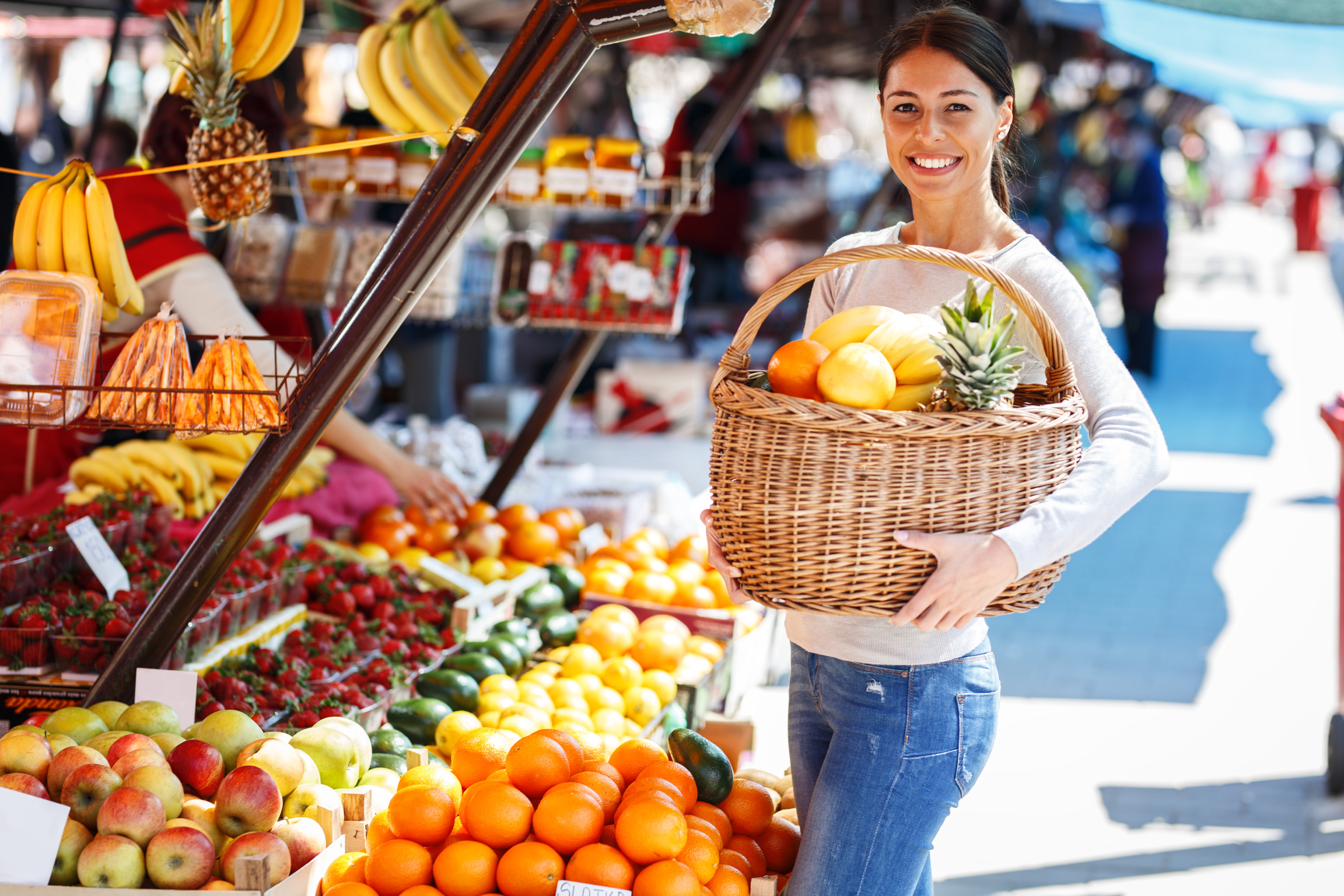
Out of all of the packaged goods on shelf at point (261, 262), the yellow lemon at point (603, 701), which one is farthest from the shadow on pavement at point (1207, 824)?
the packaged goods on shelf at point (261, 262)

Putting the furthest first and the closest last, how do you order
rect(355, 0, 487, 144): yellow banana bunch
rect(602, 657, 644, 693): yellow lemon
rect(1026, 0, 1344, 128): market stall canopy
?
rect(1026, 0, 1344, 128): market stall canopy
rect(355, 0, 487, 144): yellow banana bunch
rect(602, 657, 644, 693): yellow lemon

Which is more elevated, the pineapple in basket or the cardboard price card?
the cardboard price card

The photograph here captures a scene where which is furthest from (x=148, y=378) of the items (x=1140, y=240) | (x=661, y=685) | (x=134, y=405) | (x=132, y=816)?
(x=1140, y=240)

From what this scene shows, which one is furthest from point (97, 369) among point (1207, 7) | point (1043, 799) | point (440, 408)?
point (440, 408)

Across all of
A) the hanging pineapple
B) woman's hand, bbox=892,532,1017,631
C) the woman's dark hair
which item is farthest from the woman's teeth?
the hanging pineapple

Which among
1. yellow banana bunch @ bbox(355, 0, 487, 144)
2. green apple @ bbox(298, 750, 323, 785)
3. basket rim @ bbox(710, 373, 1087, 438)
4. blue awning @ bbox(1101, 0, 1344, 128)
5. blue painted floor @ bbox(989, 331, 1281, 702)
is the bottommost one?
blue painted floor @ bbox(989, 331, 1281, 702)

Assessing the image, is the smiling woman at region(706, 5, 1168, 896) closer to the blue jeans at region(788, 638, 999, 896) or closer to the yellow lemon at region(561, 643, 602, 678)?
the blue jeans at region(788, 638, 999, 896)

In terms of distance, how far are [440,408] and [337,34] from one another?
243 centimetres

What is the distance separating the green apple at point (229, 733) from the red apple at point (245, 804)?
7.6 inches

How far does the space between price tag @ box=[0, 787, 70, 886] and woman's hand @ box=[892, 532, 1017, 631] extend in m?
1.34

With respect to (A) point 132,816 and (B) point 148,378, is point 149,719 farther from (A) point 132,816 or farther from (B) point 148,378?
(B) point 148,378

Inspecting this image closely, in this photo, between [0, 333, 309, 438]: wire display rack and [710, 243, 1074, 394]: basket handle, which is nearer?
[710, 243, 1074, 394]: basket handle

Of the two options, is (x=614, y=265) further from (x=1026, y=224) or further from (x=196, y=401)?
(x=1026, y=224)

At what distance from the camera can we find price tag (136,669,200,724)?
2312mm
